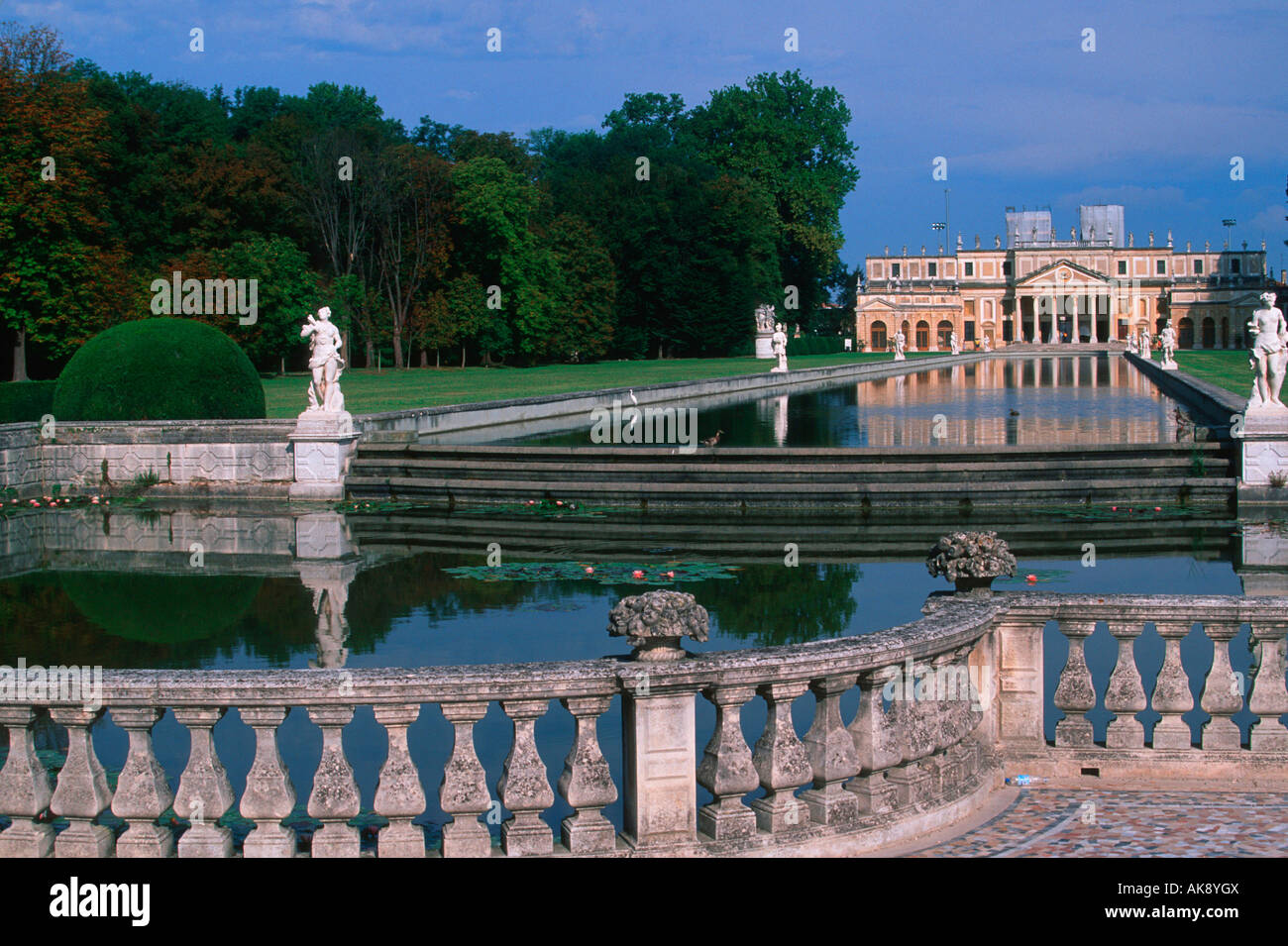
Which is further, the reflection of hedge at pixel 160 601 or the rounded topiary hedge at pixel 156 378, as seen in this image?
the rounded topiary hedge at pixel 156 378

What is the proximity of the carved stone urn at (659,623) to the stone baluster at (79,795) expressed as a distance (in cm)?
173

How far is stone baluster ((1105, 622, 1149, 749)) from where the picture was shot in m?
5.49

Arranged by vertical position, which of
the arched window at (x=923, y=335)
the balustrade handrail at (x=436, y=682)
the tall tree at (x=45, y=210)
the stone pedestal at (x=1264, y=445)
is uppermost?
the arched window at (x=923, y=335)

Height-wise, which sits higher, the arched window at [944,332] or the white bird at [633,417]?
the arched window at [944,332]

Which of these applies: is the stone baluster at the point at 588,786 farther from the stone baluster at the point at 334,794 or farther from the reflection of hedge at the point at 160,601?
the reflection of hedge at the point at 160,601

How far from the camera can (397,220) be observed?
53625mm

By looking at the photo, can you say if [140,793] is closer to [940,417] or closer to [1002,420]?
[940,417]

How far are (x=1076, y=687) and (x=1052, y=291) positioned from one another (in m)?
140

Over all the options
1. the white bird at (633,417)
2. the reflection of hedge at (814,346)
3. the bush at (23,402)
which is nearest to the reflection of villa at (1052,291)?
the reflection of hedge at (814,346)

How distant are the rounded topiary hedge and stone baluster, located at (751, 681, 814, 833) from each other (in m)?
15.8

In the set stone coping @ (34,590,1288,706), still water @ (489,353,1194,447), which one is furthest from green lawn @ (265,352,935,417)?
stone coping @ (34,590,1288,706)

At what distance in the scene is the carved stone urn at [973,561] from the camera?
18.5ft

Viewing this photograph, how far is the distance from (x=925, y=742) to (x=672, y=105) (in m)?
96.5

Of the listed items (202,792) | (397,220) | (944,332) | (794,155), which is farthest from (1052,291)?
(202,792)
